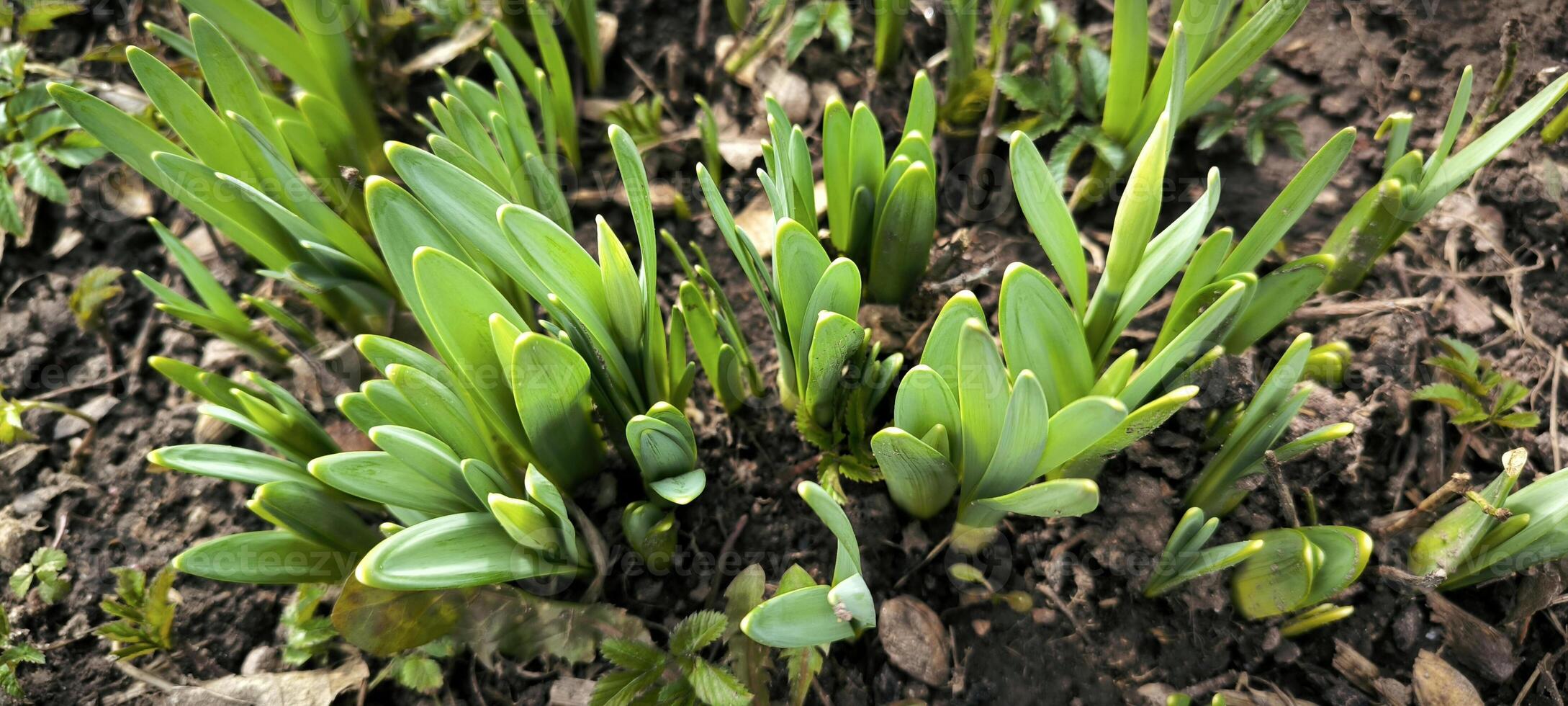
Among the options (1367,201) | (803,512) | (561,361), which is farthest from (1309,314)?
(561,361)

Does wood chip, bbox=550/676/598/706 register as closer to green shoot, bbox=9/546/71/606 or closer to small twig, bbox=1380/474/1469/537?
green shoot, bbox=9/546/71/606

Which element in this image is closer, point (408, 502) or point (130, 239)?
point (408, 502)

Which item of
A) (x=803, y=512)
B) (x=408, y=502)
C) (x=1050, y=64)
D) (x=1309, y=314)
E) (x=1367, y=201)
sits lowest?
(x=803, y=512)

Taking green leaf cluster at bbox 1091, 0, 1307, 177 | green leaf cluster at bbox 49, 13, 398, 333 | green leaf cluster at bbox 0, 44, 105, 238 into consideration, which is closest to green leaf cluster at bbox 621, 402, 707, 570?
green leaf cluster at bbox 49, 13, 398, 333

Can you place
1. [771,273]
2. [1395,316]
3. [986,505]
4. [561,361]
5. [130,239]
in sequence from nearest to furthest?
[561,361] < [986,505] < [1395,316] < [771,273] < [130,239]

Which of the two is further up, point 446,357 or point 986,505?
point 446,357

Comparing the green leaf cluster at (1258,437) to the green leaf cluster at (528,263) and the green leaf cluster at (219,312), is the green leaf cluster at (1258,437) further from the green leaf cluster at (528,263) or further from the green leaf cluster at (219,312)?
the green leaf cluster at (219,312)

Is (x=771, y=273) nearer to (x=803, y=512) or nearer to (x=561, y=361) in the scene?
(x=803, y=512)

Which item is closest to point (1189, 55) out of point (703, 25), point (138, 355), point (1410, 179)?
point (1410, 179)
